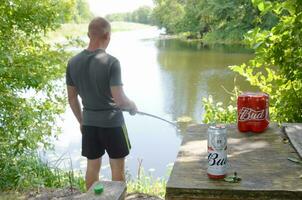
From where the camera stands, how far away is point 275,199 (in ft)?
5.19

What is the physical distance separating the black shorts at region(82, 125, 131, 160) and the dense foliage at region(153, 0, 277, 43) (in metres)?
14.5

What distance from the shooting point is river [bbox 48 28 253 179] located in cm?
809

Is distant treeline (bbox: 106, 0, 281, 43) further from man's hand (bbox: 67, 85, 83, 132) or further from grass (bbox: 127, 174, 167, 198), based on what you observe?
man's hand (bbox: 67, 85, 83, 132)

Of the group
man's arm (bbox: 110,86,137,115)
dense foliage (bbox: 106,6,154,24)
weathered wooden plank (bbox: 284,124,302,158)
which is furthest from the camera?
dense foliage (bbox: 106,6,154,24)

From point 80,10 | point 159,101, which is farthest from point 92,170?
point 80,10

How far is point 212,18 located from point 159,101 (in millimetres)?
28434

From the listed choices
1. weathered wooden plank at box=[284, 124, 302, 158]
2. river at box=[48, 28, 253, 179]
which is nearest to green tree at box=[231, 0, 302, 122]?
weathered wooden plank at box=[284, 124, 302, 158]

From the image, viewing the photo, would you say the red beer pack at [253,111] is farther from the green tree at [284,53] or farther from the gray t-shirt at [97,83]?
the green tree at [284,53]

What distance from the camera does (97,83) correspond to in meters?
3.07

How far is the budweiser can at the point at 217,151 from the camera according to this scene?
1.67 metres

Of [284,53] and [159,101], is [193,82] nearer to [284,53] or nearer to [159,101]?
[159,101]

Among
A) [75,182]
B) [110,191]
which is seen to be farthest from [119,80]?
[75,182]

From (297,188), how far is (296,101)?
215 cm

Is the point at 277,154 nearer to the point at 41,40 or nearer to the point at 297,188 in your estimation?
the point at 297,188
